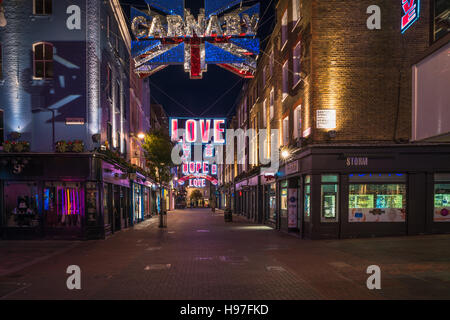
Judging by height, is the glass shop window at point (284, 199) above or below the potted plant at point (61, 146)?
below

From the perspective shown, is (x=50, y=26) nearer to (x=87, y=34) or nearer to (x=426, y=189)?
(x=87, y=34)

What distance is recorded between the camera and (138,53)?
1530cm

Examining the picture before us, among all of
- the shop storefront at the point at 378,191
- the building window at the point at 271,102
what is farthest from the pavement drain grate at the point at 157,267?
the building window at the point at 271,102

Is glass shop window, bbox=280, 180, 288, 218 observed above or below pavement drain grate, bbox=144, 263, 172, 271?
above

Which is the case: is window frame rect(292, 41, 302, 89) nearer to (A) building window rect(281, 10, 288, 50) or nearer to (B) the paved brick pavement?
(A) building window rect(281, 10, 288, 50)

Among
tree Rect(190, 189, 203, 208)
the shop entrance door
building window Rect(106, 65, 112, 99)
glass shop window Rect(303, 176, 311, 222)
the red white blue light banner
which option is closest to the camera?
the red white blue light banner

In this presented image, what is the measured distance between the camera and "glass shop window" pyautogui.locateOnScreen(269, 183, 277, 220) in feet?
82.9

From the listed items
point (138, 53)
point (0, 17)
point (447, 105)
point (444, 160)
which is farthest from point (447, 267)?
point (0, 17)

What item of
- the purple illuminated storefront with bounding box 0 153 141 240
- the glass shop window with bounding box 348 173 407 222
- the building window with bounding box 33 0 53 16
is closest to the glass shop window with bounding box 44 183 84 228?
the purple illuminated storefront with bounding box 0 153 141 240

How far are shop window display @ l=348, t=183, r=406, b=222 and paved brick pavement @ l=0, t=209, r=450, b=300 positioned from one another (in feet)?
4.99

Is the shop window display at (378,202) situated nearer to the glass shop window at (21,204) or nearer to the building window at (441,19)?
the building window at (441,19)

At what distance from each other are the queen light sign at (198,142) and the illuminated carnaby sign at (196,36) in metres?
13.1

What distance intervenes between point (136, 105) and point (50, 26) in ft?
46.3

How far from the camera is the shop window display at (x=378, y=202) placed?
1741 centimetres
